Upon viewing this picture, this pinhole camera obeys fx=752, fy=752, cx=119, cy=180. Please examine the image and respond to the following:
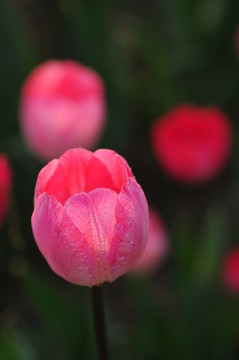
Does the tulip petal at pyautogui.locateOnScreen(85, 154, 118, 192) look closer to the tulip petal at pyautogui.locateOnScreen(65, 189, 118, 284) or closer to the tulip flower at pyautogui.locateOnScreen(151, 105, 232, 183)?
the tulip petal at pyautogui.locateOnScreen(65, 189, 118, 284)

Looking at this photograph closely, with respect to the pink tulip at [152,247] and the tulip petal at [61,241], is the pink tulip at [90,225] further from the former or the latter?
the pink tulip at [152,247]

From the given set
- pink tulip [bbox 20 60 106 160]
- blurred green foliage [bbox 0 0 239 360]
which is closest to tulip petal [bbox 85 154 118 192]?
blurred green foliage [bbox 0 0 239 360]

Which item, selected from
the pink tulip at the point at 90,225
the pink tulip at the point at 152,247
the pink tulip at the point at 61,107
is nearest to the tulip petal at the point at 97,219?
the pink tulip at the point at 90,225

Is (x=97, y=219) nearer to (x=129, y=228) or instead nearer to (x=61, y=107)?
(x=129, y=228)

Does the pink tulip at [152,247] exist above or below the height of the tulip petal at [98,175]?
below

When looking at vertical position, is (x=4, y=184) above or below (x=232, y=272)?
above

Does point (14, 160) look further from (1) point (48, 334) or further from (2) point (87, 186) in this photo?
(2) point (87, 186)

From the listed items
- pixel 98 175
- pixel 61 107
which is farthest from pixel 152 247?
pixel 98 175

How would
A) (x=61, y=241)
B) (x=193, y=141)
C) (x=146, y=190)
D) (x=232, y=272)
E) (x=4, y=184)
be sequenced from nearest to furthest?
(x=61, y=241) < (x=4, y=184) < (x=232, y=272) < (x=193, y=141) < (x=146, y=190)
